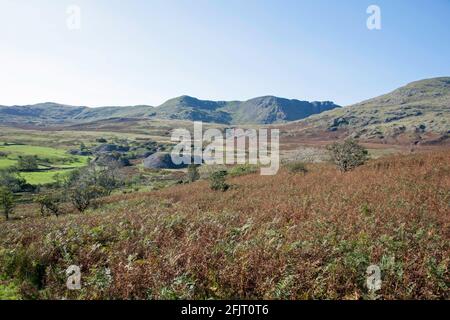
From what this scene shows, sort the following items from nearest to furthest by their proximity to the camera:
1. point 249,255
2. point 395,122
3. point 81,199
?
point 249,255 → point 81,199 → point 395,122

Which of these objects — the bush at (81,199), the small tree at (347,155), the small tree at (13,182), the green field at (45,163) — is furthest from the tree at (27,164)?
the small tree at (347,155)

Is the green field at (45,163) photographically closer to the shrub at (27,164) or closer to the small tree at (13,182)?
the shrub at (27,164)

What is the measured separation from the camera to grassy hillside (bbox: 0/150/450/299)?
577 centimetres

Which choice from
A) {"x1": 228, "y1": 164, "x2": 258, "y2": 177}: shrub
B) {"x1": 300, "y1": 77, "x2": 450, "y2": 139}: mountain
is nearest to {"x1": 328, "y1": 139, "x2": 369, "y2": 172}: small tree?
{"x1": 228, "y1": 164, "x2": 258, "y2": 177}: shrub

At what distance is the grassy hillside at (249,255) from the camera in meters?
5.77

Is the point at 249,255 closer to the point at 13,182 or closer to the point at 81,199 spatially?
the point at 81,199

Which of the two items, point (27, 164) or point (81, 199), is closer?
point (81, 199)

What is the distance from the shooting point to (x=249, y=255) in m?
6.73

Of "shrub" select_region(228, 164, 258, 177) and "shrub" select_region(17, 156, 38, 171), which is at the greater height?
"shrub" select_region(228, 164, 258, 177)

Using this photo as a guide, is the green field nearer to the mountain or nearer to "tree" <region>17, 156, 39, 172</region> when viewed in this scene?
"tree" <region>17, 156, 39, 172</region>

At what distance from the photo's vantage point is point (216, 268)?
6602 mm

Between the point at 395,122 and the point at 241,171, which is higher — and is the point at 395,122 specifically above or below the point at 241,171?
above

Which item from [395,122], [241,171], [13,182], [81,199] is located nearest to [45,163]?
[13,182]
